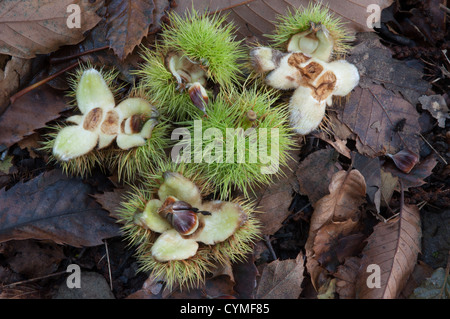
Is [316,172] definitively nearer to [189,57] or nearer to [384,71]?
[384,71]

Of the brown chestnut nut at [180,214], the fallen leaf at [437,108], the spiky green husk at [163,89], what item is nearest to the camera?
the brown chestnut nut at [180,214]

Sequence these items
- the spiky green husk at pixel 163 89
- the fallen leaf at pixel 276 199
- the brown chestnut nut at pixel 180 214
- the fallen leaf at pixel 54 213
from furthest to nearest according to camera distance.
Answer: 1. the fallen leaf at pixel 276 199
2. the fallen leaf at pixel 54 213
3. the spiky green husk at pixel 163 89
4. the brown chestnut nut at pixel 180 214

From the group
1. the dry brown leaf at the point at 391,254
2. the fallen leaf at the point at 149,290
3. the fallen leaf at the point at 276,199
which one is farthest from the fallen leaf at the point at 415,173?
the fallen leaf at the point at 149,290

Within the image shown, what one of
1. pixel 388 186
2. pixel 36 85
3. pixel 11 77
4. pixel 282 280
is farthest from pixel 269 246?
pixel 11 77

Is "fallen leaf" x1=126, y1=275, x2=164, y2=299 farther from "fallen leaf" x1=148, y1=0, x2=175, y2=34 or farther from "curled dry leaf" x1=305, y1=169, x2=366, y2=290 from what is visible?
"fallen leaf" x1=148, y1=0, x2=175, y2=34

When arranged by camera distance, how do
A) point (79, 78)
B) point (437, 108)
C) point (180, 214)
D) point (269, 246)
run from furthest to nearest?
point (437, 108), point (269, 246), point (79, 78), point (180, 214)

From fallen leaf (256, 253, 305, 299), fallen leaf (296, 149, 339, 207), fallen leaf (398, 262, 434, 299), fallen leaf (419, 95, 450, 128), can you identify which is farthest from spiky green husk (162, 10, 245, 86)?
fallen leaf (398, 262, 434, 299)

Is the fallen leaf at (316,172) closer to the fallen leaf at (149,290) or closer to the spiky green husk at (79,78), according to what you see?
the fallen leaf at (149,290)
